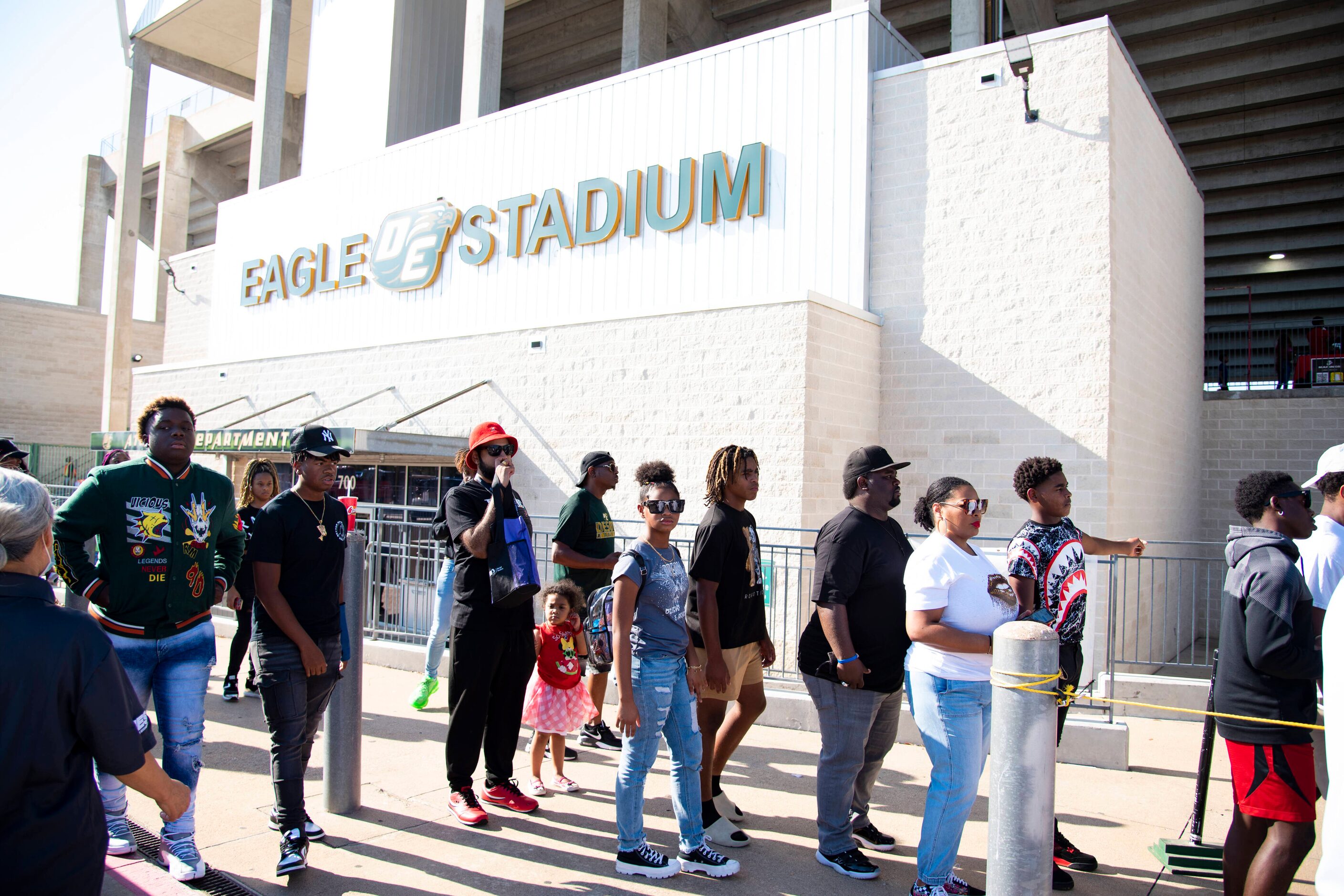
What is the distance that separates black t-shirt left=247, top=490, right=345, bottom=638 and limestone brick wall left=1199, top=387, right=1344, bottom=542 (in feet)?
47.1

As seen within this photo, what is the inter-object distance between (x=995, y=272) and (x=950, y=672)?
26.7 ft

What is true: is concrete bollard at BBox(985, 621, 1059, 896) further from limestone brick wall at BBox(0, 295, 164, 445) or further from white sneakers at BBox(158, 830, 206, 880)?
limestone brick wall at BBox(0, 295, 164, 445)

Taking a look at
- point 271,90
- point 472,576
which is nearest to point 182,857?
point 472,576

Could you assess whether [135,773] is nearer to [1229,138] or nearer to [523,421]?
[523,421]

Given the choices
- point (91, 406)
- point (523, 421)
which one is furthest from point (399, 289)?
point (91, 406)

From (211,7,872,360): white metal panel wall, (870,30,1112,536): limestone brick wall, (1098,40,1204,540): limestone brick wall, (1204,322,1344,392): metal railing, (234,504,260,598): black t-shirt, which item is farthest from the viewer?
(1204,322,1344,392): metal railing

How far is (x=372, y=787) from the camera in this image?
5.36 m

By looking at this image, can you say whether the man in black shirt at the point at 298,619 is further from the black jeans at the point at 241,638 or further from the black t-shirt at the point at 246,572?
the black jeans at the point at 241,638

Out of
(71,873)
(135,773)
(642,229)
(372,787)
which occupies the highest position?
(642,229)

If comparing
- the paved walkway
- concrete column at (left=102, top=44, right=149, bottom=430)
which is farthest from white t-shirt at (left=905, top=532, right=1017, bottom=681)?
concrete column at (left=102, top=44, right=149, bottom=430)

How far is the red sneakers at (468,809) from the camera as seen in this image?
4719mm

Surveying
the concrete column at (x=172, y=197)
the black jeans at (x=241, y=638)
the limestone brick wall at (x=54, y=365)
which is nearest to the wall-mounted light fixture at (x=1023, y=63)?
the black jeans at (x=241, y=638)

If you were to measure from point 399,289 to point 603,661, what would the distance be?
13169 mm

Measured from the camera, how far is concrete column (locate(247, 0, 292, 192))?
20.6 m
